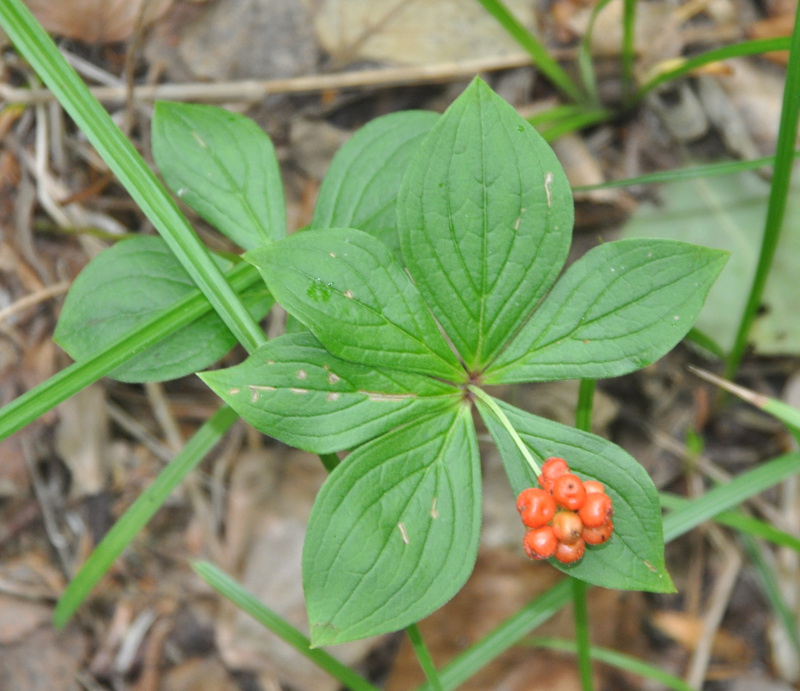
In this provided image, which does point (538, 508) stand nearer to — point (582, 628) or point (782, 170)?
point (582, 628)

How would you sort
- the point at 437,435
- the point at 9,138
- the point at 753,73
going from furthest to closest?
the point at 753,73
the point at 9,138
the point at 437,435

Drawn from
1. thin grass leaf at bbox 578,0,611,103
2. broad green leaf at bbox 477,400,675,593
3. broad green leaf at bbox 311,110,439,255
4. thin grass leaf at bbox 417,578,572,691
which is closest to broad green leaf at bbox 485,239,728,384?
broad green leaf at bbox 477,400,675,593

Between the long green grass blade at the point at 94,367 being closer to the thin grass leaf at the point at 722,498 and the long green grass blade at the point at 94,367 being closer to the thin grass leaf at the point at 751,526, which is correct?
the thin grass leaf at the point at 722,498

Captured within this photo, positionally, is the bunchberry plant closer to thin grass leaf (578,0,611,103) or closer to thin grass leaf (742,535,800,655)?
thin grass leaf (578,0,611,103)

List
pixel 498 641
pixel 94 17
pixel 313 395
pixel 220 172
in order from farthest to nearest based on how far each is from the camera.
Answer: pixel 94 17 → pixel 498 641 → pixel 220 172 → pixel 313 395

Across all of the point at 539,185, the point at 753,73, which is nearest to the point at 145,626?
the point at 539,185

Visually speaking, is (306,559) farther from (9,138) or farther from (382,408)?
(9,138)

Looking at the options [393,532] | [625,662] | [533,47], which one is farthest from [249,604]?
[533,47]
